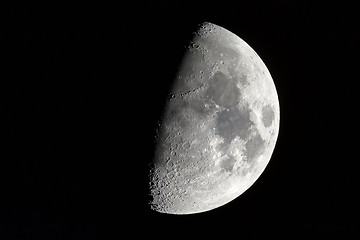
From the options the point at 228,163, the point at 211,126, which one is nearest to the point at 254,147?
the point at 228,163

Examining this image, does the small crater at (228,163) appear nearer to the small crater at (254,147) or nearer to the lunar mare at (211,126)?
the lunar mare at (211,126)

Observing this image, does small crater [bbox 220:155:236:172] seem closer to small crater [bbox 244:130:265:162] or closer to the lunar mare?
the lunar mare

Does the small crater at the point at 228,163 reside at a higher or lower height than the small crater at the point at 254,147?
lower

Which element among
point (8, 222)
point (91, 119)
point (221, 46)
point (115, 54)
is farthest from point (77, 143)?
point (8, 222)

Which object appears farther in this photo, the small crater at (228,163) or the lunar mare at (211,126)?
the small crater at (228,163)

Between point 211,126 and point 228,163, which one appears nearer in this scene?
point 211,126

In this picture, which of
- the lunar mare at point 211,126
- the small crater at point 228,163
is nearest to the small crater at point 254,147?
the lunar mare at point 211,126

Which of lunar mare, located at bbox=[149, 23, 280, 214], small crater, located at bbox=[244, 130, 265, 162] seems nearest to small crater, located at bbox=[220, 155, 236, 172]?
lunar mare, located at bbox=[149, 23, 280, 214]

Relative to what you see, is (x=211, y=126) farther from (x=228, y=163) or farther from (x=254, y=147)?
(x=254, y=147)
